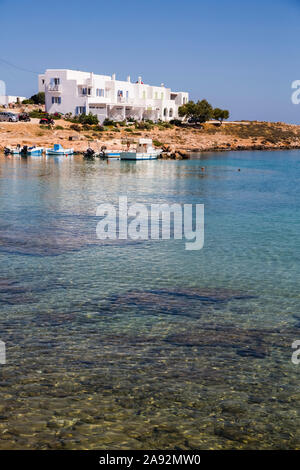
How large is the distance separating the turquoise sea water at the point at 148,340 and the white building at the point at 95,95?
279 ft

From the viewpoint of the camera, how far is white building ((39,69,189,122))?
105 m

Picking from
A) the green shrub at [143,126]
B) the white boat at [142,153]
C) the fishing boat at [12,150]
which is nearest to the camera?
the white boat at [142,153]

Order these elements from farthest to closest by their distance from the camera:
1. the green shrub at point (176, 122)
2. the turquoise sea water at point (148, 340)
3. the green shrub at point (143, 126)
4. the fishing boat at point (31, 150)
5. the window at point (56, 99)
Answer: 1. the green shrub at point (176, 122)
2. the green shrub at point (143, 126)
3. the window at point (56, 99)
4. the fishing boat at point (31, 150)
5. the turquoise sea water at point (148, 340)

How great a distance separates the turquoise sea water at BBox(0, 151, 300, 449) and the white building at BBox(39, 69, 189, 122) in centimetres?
8493

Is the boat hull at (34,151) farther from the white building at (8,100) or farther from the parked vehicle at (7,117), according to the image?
the white building at (8,100)

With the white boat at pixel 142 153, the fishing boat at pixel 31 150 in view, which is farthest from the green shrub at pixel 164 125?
the fishing boat at pixel 31 150

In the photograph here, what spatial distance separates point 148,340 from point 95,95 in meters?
102

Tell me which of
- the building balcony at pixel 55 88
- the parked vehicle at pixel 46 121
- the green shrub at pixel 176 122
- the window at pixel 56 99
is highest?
the building balcony at pixel 55 88

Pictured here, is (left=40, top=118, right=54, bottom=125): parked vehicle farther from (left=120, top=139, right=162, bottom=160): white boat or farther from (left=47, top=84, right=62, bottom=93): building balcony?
(left=120, top=139, right=162, bottom=160): white boat

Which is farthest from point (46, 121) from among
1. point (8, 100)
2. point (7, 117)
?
point (8, 100)

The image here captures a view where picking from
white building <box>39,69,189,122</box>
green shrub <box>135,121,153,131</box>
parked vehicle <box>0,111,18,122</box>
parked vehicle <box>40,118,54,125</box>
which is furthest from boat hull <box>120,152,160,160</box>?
white building <box>39,69,189,122</box>

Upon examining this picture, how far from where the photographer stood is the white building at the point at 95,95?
10512 centimetres

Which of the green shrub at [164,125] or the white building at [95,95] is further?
the green shrub at [164,125]

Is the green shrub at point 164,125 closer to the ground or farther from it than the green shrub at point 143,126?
farther from it
